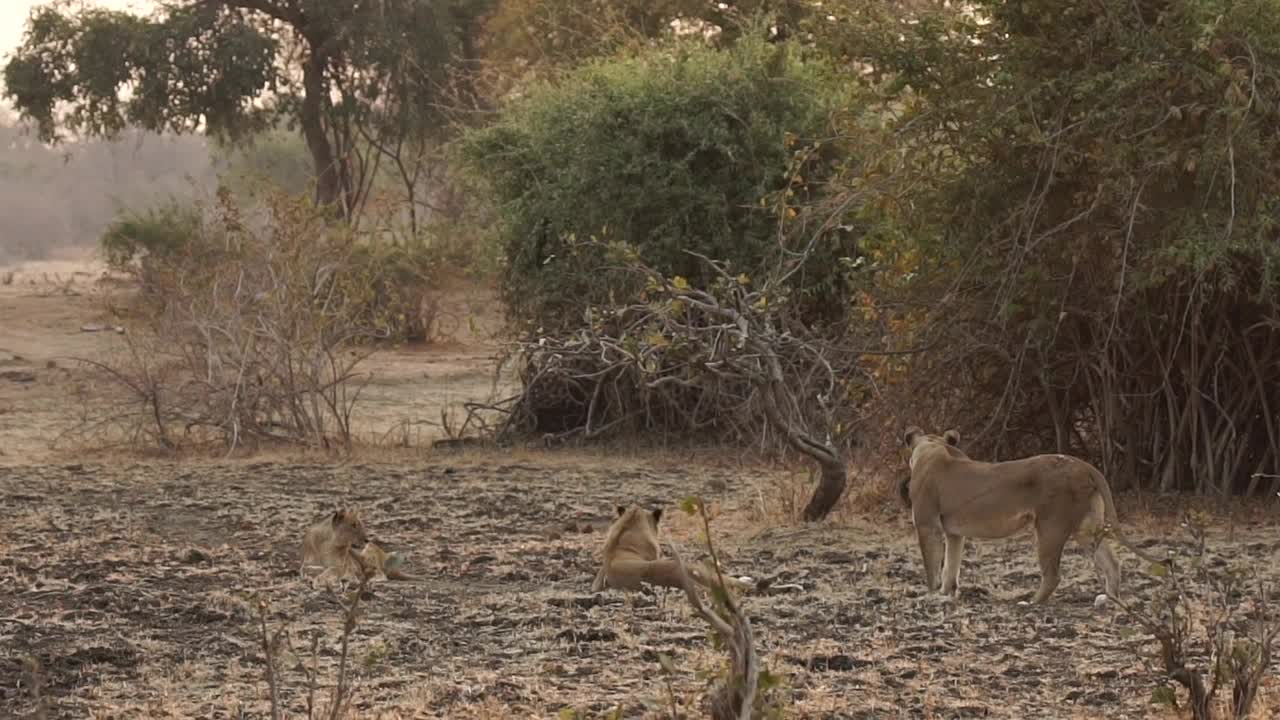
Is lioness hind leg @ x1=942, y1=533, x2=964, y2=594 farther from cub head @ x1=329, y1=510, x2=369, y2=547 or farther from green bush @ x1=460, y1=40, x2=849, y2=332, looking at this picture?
green bush @ x1=460, y1=40, x2=849, y2=332

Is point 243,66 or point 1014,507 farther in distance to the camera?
point 243,66

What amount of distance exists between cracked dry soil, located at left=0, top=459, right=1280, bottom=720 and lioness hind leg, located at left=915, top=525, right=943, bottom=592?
109 millimetres

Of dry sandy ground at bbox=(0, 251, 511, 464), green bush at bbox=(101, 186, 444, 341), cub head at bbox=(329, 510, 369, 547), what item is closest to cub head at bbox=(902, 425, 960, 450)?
cub head at bbox=(329, 510, 369, 547)

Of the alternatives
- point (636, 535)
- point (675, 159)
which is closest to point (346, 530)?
point (636, 535)

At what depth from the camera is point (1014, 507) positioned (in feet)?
27.3

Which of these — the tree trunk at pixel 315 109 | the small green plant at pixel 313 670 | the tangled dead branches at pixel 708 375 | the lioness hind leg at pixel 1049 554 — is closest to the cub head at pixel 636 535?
the small green plant at pixel 313 670

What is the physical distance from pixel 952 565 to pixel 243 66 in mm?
27986

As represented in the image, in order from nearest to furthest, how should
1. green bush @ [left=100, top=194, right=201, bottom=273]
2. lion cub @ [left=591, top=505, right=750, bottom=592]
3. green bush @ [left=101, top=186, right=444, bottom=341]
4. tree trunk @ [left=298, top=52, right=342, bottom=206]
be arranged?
lion cub @ [left=591, top=505, right=750, bottom=592] → green bush @ [left=101, top=186, right=444, bottom=341] → green bush @ [left=100, top=194, right=201, bottom=273] → tree trunk @ [left=298, top=52, right=342, bottom=206]

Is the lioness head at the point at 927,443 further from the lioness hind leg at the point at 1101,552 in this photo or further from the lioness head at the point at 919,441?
the lioness hind leg at the point at 1101,552

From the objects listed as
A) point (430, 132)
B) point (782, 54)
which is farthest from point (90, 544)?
point (430, 132)

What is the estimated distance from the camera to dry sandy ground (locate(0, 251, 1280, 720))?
268 inches

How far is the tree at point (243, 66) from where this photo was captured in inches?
1359

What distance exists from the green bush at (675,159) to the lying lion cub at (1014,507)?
7.02 meters

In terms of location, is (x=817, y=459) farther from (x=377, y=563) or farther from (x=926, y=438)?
(x=377, y=563)
